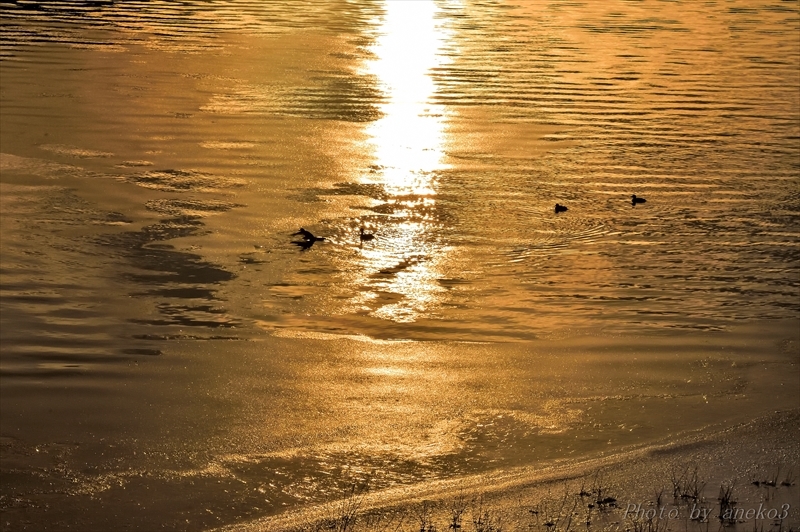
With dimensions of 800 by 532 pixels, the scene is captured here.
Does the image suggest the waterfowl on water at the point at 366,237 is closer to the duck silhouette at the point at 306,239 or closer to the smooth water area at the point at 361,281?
the smooth water area at the point at 361,281

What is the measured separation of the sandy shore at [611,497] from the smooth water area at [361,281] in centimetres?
34

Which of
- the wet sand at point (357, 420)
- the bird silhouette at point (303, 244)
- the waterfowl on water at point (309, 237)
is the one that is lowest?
the wet sand at point (357, 420)

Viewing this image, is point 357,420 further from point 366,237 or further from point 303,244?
point 366,237

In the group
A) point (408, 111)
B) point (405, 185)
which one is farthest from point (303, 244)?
point (408, 111)

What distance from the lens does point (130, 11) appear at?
39781 millimetres

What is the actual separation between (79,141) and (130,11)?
75.3ft

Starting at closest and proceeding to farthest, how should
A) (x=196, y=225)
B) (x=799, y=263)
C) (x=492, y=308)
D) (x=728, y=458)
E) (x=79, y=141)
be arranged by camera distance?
(x=728, y=458), (x=492, y=308), (x=799, y=263), (x=196, y=225), (x=79, y=141)

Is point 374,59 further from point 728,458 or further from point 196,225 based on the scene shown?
point 728,458

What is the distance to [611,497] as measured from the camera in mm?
7297

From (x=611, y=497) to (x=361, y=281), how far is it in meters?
5.27

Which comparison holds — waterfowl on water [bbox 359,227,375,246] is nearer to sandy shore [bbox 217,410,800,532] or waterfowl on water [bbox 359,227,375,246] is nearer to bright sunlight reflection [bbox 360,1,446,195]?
bright sunlight reflection [bbox 360,1,446,195]

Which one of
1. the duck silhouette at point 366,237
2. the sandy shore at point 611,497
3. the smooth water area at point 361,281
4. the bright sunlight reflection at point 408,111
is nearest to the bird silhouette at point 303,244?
the smooth water area at point 361,281

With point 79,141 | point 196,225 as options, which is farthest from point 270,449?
point 79,141

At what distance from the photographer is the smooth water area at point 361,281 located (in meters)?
8.41
